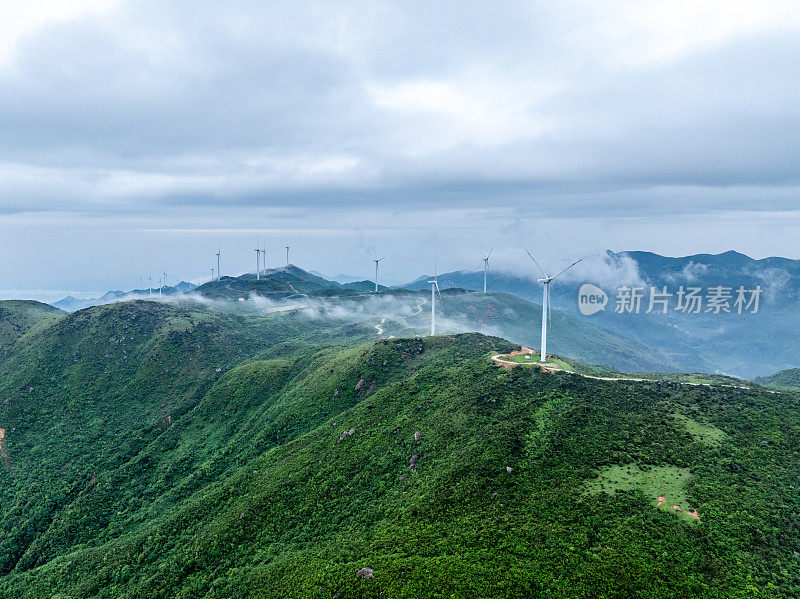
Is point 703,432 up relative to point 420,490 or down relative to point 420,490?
up

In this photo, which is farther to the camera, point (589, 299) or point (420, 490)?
point (589, 299)

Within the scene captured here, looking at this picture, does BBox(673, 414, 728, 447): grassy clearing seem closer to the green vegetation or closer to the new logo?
the green vegetation

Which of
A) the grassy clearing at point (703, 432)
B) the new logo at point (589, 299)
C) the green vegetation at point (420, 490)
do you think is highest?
the new logo at point (589, 299)

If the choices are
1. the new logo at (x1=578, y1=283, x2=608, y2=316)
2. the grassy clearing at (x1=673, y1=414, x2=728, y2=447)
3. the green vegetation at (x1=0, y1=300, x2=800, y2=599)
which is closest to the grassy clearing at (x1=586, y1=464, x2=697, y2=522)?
the green vegetation at (x1=0, y1=300, x2=800, y2=599)

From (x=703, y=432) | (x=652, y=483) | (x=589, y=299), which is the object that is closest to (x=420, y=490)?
(x=652, y=483)

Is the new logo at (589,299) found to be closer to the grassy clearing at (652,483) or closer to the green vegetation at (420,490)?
the green vegetation at (420,490)

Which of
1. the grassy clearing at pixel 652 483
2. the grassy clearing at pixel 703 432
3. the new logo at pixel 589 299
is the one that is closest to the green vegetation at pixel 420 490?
the grassy clearing at pixel 652 483

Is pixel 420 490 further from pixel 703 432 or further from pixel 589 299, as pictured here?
pixel 589 299
